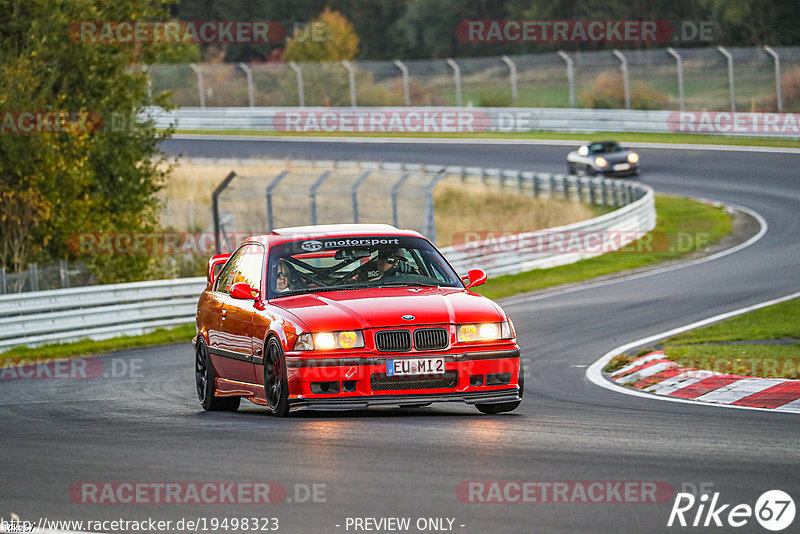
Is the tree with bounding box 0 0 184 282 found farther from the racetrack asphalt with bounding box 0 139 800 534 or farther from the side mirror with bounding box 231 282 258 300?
the side mirror with bounding box 231 282 258 300

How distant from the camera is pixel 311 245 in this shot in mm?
10188

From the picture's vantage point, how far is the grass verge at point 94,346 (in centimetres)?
1831

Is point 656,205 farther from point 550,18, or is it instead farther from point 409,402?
point 550,18

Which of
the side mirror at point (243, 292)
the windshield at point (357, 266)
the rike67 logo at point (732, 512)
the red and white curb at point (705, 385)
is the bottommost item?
the red and white curb at point (705, 385)

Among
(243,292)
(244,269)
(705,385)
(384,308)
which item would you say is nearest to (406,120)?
(705,385)

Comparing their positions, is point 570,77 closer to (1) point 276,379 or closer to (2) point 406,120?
(2) point 406,120

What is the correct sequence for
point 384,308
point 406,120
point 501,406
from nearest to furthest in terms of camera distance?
1. point 384,308
2. point 501,406
3. point 406,120

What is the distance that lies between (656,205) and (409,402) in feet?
86.1

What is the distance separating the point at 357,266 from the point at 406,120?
42666 mm

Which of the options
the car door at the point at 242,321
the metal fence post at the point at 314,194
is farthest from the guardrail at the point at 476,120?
the car door at the point at 242,321

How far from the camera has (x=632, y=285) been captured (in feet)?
72.5

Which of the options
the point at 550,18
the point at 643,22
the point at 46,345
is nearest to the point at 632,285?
the point at 46,345

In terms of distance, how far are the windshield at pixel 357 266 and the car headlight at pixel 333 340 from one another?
960 millimetres

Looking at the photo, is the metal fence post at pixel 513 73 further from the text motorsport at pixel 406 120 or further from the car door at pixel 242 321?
the car door at pixel 242 321
